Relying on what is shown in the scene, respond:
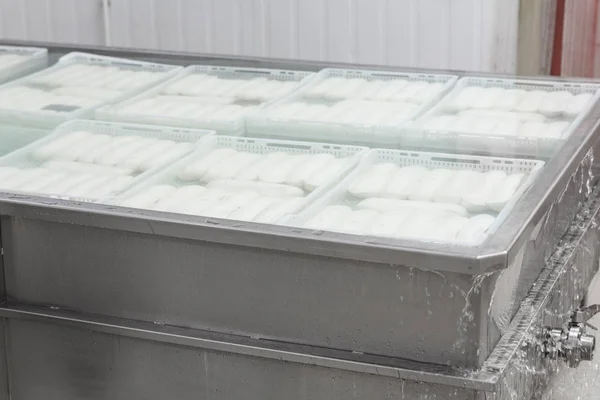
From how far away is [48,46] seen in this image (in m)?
2.82

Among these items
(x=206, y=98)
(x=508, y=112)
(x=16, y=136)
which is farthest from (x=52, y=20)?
(x=508, y=112)

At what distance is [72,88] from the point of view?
245 cm

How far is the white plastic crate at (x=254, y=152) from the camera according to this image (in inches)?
68.1

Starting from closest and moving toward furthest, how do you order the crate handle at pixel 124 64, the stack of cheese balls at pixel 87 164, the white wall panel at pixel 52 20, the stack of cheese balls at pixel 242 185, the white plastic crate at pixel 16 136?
1. the stack of cheese balls at pixel 242 185
2. the stack of cheese balls at pixel 87 164
3. the white plastic crate at pixel 16 136
4. the crate handle at pixel 124 64
5. the white wall panel at pixel 52 20

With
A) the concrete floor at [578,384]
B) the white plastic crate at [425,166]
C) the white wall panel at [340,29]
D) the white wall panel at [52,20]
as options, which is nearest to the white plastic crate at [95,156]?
the white plastic crate at [425,166]

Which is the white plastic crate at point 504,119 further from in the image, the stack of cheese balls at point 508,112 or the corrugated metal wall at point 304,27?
the corrugated metal wall at point 304,27

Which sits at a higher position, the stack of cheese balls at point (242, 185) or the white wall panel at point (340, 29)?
the white wall panel at point (340, 29)

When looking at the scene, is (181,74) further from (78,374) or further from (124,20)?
(124,20)

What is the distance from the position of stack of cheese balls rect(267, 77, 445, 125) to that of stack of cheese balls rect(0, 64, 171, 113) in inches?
17.7

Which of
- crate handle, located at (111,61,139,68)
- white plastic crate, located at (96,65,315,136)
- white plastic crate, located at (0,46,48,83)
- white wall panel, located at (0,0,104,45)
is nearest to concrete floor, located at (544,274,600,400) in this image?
white plastic crate, located at (96,65,315,136)

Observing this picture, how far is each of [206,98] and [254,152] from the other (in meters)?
0.40

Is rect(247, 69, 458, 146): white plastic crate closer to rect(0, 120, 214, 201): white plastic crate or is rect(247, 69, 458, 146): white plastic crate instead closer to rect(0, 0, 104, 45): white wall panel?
rect(0, 120, 214, 201): white plastic crate

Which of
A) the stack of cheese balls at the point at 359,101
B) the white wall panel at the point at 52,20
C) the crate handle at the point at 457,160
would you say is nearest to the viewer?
the crate handle at the point at 457,160

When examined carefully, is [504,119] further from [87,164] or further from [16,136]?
[16,136]
